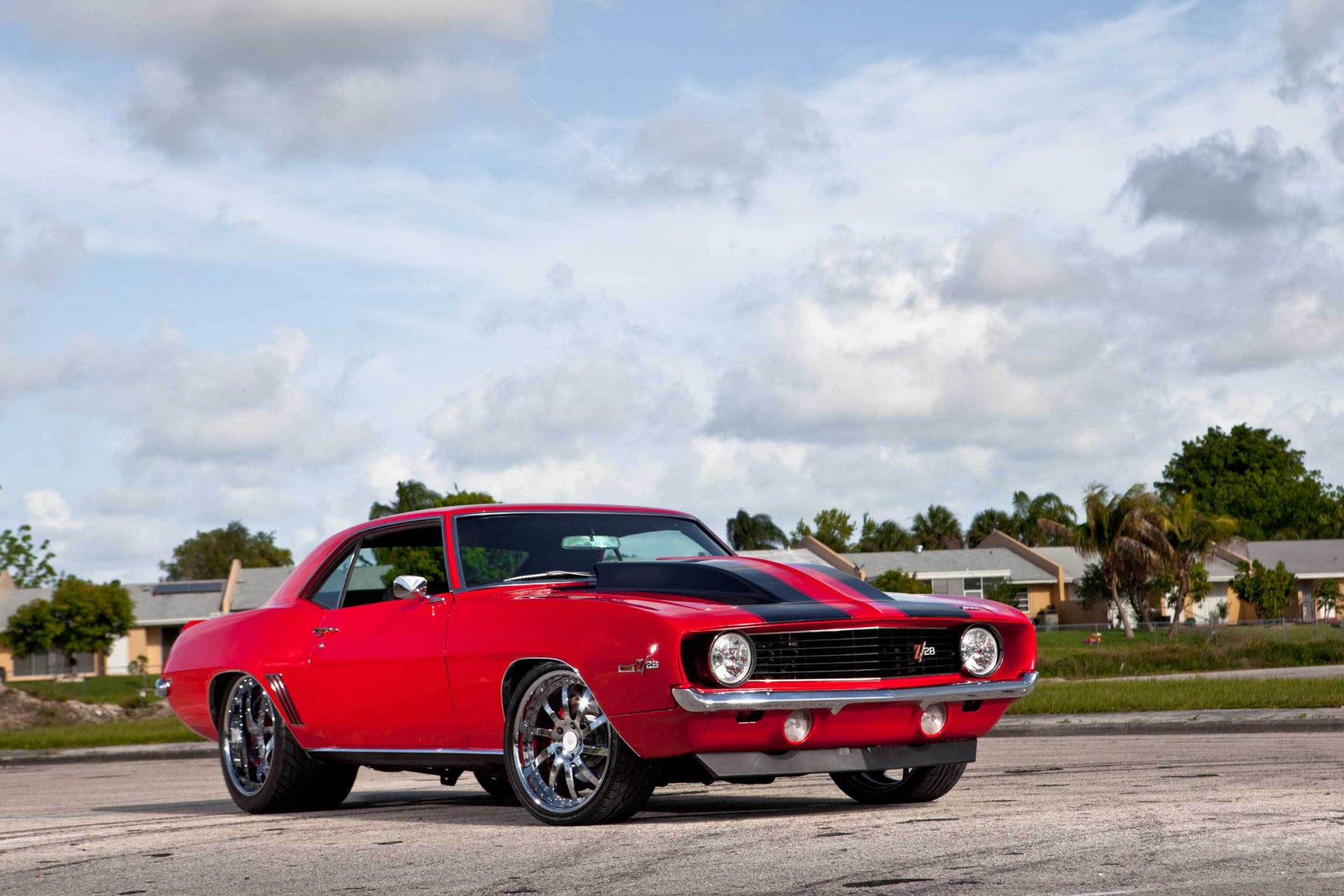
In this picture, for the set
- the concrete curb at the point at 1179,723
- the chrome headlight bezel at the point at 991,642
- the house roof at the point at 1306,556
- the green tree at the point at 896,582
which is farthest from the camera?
the house roof at the point at 1306,556

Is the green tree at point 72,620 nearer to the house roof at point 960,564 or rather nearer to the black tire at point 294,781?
the house roof at point 960,564

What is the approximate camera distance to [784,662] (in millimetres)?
7062

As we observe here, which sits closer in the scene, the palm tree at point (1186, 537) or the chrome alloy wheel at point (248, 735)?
the chrome alloy wheel at point (248, 735)

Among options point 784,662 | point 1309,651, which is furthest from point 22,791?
point 1309,651

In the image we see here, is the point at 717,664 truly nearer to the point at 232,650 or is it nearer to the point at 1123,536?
the point at 232,650

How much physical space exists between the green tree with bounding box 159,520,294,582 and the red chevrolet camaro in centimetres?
11119

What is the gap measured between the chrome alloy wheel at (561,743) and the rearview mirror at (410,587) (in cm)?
97

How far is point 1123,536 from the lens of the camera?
65500mm

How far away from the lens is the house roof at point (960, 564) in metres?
75.6

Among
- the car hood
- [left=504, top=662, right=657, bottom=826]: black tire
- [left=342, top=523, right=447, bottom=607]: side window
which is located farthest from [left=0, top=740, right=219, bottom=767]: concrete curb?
the car hood

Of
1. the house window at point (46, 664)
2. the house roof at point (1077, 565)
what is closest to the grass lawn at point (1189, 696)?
the house roof at point (1077, 565)

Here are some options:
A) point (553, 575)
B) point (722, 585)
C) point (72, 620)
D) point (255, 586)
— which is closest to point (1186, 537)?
point (255, 586)

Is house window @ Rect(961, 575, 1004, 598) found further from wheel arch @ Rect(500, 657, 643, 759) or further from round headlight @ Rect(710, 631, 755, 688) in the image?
round headlight @ Rect(710, 631, 755, 688)

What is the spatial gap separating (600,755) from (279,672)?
2606 mm
